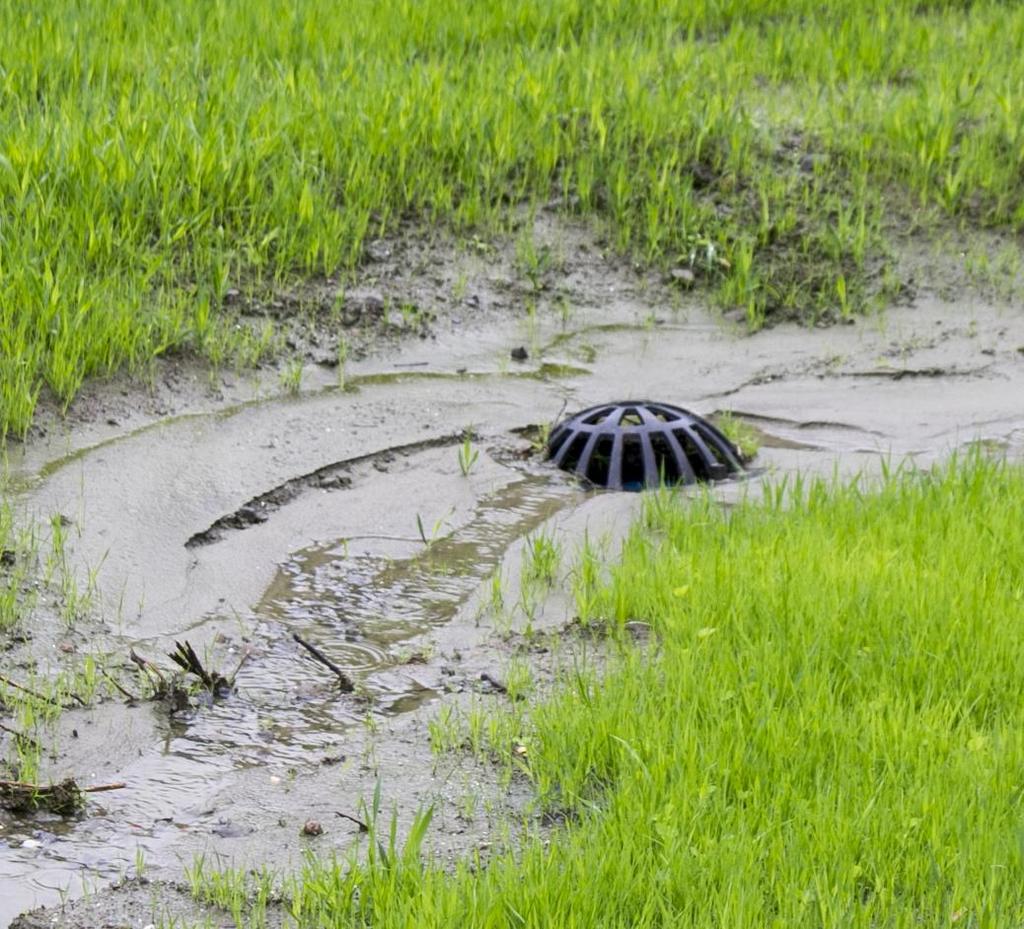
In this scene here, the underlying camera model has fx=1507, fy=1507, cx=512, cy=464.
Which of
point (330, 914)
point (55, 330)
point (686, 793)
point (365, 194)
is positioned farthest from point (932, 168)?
point (330, 914)

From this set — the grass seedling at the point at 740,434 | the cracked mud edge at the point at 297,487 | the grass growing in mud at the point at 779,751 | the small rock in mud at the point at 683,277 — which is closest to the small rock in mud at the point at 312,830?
the grass growing in mud at the point at 779,751

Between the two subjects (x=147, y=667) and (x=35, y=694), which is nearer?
(x=35, y=694)

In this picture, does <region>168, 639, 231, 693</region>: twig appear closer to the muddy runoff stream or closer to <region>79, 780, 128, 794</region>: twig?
the muddy runoff stream

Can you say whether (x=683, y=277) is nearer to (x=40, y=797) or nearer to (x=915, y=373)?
(x=915, y=373)

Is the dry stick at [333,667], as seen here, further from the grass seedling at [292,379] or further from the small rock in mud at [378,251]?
the small rock in mud at [378,251]

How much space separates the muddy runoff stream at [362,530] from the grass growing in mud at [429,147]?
37cm

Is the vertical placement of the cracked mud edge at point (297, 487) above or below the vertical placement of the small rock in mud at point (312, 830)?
above

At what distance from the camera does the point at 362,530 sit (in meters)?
4.23

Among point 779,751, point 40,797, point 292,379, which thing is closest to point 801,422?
point 292,379

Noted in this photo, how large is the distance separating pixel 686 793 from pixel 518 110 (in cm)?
420

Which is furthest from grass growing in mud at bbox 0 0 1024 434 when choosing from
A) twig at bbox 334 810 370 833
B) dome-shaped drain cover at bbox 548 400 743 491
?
twig at bbox 334 810 370 833

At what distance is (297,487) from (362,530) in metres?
0.33

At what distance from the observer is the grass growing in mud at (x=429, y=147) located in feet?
16.6

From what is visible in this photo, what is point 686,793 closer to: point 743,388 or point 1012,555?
point 1012,555
